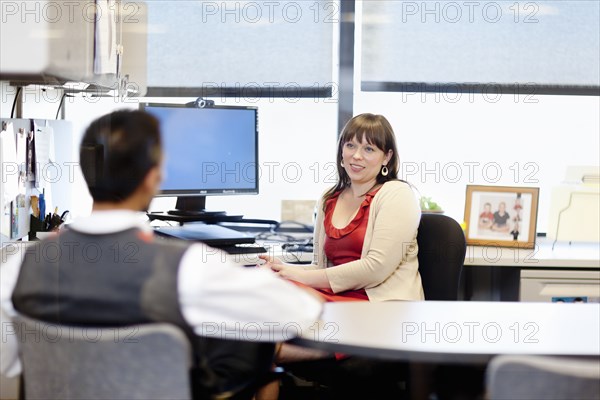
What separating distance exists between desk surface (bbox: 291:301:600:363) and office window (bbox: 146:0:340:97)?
1209mm

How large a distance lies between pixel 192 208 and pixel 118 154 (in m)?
0.68

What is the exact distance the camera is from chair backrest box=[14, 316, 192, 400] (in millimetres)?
1118

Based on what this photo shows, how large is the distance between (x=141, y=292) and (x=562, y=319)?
860 mm

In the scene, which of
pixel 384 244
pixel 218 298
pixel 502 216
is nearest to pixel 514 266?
pixel 502 216

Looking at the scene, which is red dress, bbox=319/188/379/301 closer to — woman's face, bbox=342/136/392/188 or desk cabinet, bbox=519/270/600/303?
woman's face, bbox=342/136/392/188

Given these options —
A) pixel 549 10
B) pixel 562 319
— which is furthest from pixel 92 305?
pixel 549 10

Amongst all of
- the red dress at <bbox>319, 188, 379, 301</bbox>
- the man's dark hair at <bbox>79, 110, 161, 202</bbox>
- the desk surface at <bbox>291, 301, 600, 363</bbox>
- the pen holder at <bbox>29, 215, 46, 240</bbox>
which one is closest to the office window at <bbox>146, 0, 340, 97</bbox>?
the red dress at <bbox>319, 188, 379, 301</bbox>

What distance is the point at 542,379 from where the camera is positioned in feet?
3.61

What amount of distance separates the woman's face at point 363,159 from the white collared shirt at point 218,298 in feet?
2.75

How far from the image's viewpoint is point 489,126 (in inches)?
113

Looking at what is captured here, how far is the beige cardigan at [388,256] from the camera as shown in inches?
77.5

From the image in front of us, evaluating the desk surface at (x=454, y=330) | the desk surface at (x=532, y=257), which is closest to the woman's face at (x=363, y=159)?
the desk surface at (x=454, y=330)

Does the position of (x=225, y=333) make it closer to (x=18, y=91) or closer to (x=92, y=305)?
(x=92, y=305)

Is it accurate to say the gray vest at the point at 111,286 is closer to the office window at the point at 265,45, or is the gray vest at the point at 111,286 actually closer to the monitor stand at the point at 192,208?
the monitor stand at the point at 192,208
